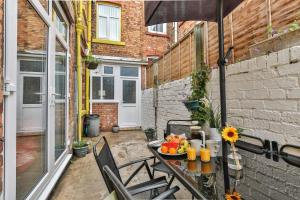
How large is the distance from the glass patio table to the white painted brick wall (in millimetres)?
228

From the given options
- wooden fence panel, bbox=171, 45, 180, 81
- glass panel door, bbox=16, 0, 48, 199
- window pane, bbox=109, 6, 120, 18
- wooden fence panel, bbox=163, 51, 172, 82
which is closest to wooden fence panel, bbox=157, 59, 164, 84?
wooden fence panel, bbox=163, 51, 172, 82

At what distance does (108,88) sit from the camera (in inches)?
307

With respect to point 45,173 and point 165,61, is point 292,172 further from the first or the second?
point 165,61

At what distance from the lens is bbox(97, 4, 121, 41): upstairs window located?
7.75 meters

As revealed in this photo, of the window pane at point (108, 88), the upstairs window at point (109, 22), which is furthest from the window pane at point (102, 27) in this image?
the window pane at point (108, 88)

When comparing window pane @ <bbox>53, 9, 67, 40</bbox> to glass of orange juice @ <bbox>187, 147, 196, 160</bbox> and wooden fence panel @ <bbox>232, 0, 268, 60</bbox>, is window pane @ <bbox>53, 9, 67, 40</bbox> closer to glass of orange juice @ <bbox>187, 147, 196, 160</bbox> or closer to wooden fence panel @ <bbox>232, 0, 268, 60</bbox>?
wooden fence panel @ <bbox>232, 0, 268, 60</bbox>

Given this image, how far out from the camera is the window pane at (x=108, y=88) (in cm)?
775

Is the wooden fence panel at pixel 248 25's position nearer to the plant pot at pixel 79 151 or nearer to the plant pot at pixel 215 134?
the plant pot at pixel 215 134

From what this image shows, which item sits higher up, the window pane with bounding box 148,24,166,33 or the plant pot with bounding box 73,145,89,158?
the window pane with bounding box 148,24,166,33

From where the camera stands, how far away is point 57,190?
8.59ft

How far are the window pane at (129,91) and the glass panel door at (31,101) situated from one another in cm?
559

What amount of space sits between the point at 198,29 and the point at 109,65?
5.22m

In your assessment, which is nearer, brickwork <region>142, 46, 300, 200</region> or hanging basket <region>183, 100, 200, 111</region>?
brickwork <region>142, 46, 300, 200</region>

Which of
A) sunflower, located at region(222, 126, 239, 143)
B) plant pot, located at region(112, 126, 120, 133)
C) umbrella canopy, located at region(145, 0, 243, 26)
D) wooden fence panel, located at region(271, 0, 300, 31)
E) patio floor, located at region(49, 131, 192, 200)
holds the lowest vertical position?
patio floor, located at region(49, 131, 192, 200)
